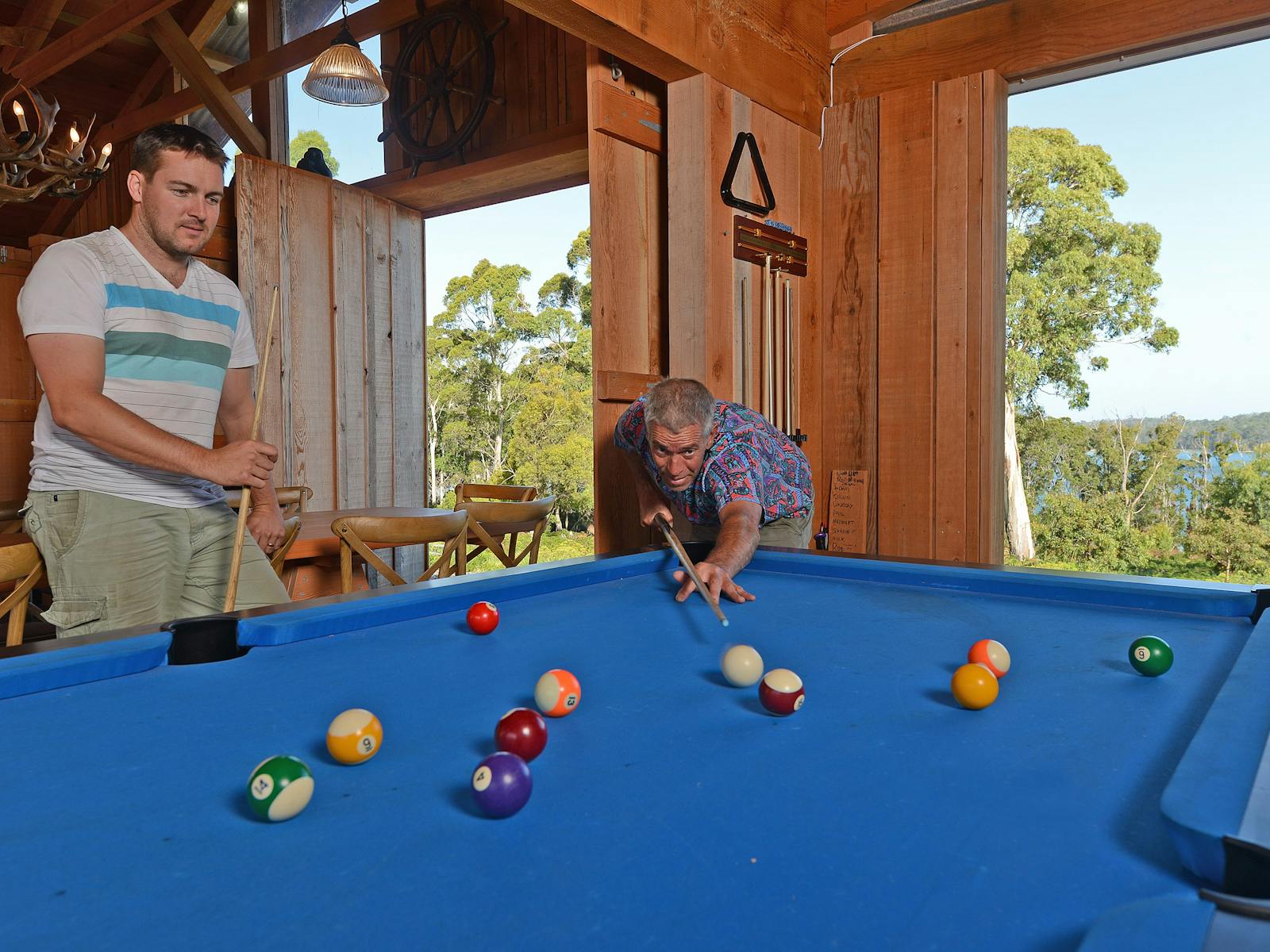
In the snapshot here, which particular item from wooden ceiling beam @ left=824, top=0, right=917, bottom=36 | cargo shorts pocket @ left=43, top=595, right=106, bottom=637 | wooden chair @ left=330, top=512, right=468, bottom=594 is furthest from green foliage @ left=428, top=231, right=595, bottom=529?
cargo shorts pocket @ left=43, top=595, right=106, bottom=637

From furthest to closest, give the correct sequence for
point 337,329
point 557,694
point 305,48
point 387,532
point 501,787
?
1. point 305,48
2. point 337,329
3. point 387,532
4. point 557,694
5. point 501,787

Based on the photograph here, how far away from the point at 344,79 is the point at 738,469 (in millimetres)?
2861

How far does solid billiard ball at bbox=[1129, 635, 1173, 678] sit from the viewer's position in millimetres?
1222

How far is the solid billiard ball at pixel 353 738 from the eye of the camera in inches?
36.6

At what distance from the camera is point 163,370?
2.02 meters

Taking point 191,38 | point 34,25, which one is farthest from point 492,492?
point 191,38

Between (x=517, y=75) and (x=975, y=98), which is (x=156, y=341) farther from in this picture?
(x=517, y=75)

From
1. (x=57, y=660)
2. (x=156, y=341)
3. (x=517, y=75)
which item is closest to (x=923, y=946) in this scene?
(x=57, y=660)

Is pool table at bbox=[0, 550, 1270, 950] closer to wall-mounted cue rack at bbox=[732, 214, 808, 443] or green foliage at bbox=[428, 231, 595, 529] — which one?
wall-mounted cue rack at bbox=[732, 214, 808, 443]

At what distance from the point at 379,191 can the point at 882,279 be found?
3.15m

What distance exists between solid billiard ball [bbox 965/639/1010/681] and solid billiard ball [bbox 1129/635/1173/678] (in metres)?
0.17

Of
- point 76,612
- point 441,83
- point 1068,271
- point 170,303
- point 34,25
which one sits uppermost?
point 34,25

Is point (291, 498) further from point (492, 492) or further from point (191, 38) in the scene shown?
→ point (191, 38)

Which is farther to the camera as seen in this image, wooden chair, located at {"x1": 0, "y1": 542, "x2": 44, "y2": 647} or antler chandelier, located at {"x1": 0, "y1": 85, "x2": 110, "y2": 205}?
antler chandelier, located at {"x1": 0, "y1": 85, "x2": 110, "y2": 205}
